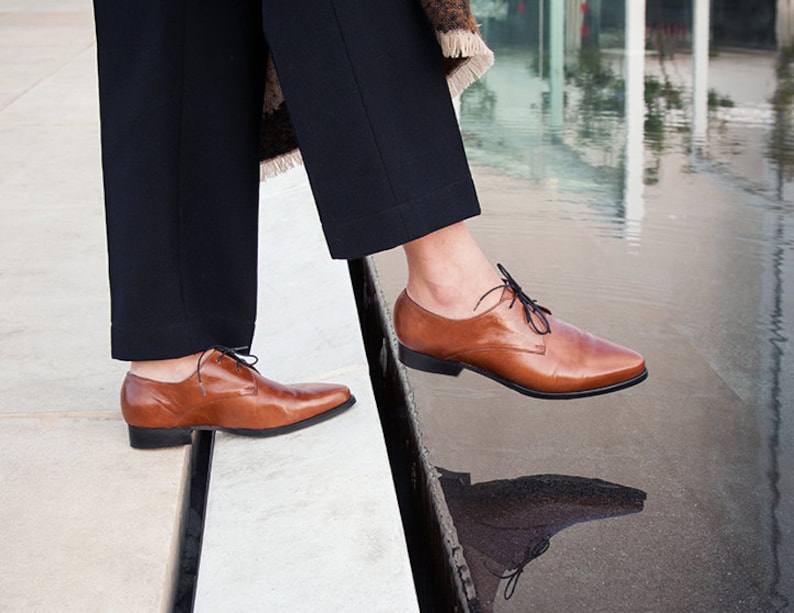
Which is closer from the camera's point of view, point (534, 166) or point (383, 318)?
point (383, 318)

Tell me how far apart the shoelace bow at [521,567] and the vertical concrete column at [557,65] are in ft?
8.38

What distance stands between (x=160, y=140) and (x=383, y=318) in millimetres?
722

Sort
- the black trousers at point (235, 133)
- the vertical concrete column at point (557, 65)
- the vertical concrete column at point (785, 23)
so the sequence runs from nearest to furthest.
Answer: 1. the black trousers at point (235, 133)
2. the vertical concrete column at point (557, 65)
3. the vertical concrete column at point (785, 23)

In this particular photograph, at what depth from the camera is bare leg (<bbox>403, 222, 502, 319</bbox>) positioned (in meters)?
1.56

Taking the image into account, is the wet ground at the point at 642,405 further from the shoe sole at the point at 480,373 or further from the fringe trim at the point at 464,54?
the fringe trim at the point at 464,54

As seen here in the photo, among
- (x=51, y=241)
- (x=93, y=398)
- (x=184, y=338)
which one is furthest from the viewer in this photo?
(x=51, y=241)

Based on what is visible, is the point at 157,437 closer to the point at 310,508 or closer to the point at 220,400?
the point at 220,400

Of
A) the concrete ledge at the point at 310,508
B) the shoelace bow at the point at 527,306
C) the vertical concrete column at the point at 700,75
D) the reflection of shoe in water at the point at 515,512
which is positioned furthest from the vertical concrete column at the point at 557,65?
the reflection of shoe in water at the point at 515,512

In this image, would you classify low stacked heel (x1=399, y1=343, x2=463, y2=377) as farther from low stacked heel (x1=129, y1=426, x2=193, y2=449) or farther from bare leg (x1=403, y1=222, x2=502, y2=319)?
low stacked heel (x1=129, y1=426, x2=193, y2=449)

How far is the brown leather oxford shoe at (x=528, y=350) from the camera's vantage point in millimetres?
1602

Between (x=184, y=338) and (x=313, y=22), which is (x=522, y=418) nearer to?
(x=184, y=338)

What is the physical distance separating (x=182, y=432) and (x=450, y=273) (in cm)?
44

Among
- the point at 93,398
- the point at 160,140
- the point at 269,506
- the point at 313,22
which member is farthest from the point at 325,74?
the point at 93,398

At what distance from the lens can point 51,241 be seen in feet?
8.54
